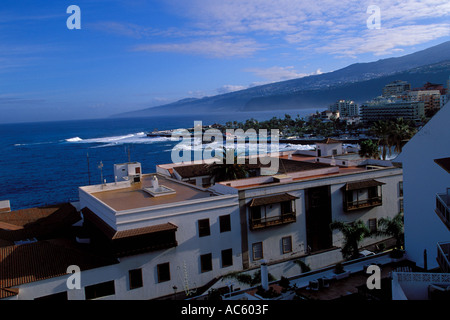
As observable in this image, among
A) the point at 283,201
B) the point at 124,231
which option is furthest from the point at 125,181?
the point at 283,201

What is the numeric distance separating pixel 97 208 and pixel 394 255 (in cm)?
1792

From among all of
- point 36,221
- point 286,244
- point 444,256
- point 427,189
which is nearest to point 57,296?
point 36,221

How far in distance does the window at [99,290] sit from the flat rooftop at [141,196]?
4623mm

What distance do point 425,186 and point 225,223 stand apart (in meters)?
A: 11.6

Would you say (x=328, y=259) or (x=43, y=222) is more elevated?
(x=43, y=222)

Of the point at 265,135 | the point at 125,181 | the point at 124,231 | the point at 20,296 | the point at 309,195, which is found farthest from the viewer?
the point at 265,135

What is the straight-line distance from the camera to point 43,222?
2925 centimetres

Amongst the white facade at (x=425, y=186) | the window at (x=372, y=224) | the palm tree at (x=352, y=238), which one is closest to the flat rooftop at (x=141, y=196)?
the palm tree at (x=352, y=238)

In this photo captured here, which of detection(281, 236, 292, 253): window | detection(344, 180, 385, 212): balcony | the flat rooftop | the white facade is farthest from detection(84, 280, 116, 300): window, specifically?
detection(344, 180, 385, 212): balcony

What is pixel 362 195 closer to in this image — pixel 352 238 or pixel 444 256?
pixel 352 238

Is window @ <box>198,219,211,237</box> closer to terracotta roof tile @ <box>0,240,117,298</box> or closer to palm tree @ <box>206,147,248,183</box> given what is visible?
terracotta roof tile @ <box>0,240,117,298</box>

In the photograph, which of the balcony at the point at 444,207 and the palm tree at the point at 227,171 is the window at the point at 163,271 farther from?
the balcony at the point at 444,207

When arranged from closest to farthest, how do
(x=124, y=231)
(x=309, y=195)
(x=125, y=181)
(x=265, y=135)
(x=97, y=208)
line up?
(x=124, y=231)
(x=97, y=208)
(x=309, y=195)
(x=125, y=181)
(x=265, y=135)

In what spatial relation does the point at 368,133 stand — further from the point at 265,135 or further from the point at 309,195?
the point at 309,195
